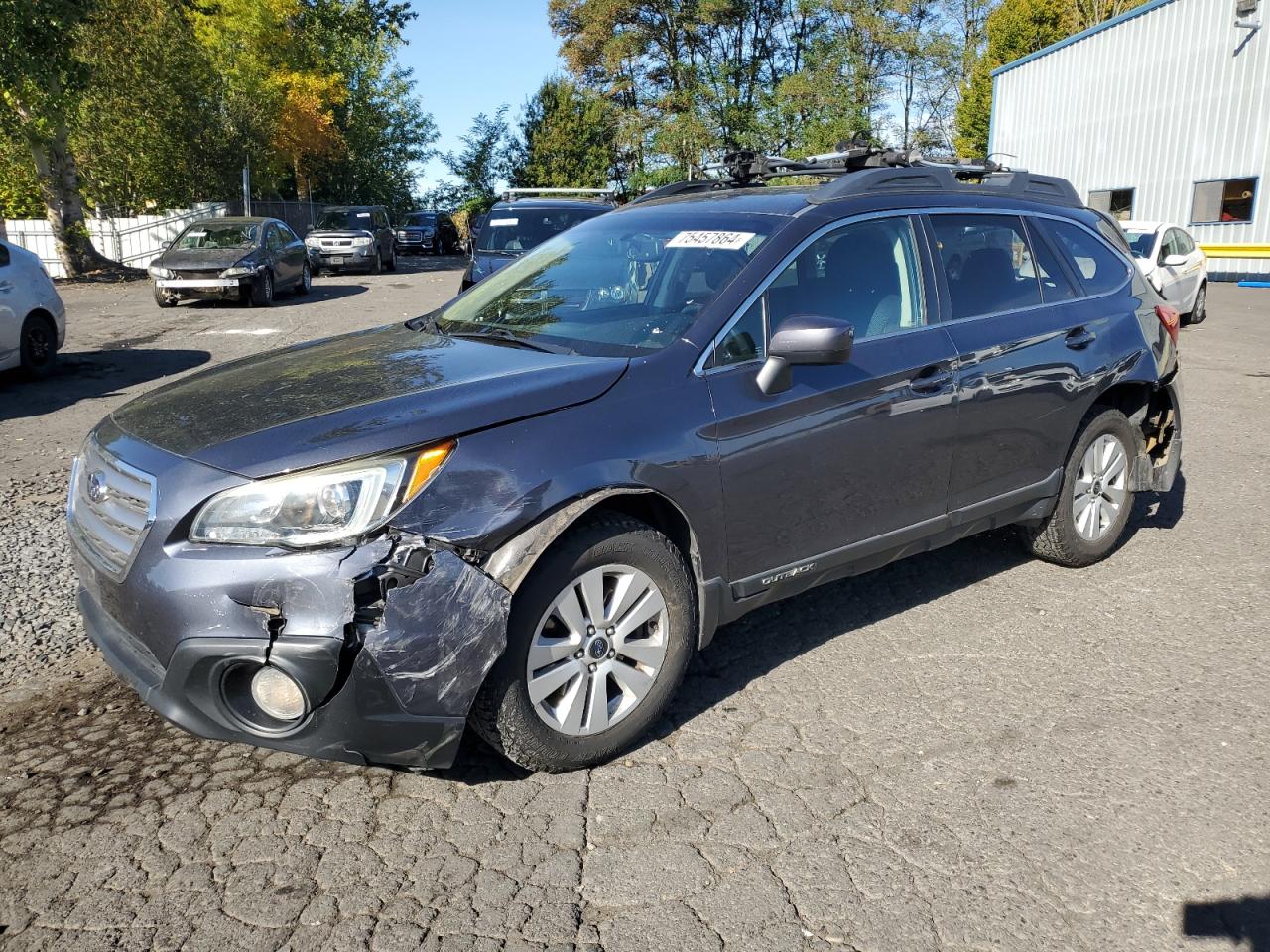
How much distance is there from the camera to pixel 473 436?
3.02 m

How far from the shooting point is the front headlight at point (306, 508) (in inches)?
112

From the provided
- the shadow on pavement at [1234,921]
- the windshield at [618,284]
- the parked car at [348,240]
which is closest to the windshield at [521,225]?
the windshield at [618,284]

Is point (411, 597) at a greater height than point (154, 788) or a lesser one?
greater

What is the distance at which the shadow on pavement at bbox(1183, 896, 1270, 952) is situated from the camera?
2.58 meters

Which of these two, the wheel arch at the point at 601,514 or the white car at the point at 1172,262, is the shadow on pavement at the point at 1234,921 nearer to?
the wheel arch at the point at 601,514

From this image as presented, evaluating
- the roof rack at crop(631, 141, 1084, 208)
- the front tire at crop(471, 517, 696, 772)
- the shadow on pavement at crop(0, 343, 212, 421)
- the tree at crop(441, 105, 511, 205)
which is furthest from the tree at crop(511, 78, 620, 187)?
the front tire at crop(471, 517, 696, 772)

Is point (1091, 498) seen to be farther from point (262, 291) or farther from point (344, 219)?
point (344, 219)

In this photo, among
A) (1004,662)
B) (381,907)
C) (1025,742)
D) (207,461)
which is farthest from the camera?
(1004,662)

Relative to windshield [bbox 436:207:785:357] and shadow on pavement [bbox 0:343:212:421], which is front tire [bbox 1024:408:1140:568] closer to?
windshield [bbox 436:207:785:357]

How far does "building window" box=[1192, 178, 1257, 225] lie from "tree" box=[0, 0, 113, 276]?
995 inches

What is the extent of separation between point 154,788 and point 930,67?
50.8 m

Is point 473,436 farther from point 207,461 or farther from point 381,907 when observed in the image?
point 381,907

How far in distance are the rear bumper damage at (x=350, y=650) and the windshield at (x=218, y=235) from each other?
1729 cm

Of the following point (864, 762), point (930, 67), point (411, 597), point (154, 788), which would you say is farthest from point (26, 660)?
point (930, 67)
